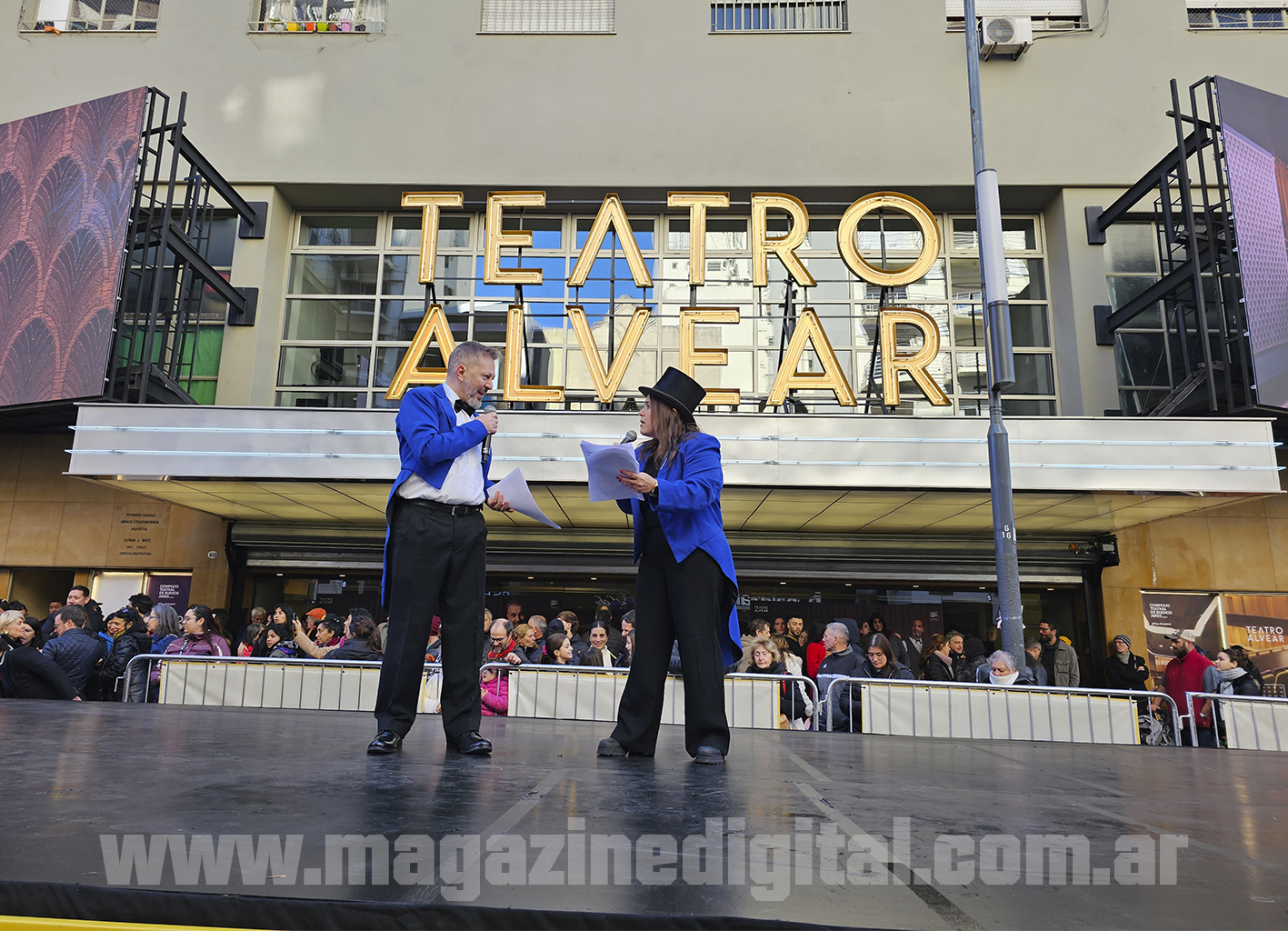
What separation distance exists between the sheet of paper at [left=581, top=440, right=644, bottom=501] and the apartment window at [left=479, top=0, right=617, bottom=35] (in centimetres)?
1579

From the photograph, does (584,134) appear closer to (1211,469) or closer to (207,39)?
(207,39)

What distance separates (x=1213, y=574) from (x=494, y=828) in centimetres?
1674

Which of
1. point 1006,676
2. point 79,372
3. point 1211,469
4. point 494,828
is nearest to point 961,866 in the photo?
point 494,828

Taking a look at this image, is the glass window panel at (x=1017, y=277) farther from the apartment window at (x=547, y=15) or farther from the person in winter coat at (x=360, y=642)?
the person in winter coat at (x=360, y=642)

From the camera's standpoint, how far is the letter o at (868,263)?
1430cm

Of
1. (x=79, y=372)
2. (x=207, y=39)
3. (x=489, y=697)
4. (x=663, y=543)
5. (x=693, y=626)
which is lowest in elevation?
(x=489, y=697)

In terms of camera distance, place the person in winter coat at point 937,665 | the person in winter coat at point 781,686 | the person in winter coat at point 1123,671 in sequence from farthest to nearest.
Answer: the person in winter coat at point 1123,671
the person in winter coat at point 937,665
the person in winter coat at point 781,686

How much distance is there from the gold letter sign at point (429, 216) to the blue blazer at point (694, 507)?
11.5 metres

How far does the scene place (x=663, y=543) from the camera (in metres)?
4.27

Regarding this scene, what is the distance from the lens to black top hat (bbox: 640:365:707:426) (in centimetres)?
438

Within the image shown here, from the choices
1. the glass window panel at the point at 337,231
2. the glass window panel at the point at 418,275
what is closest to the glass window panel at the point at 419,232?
the glass window panel at the point at 418,275

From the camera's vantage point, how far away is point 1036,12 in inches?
674

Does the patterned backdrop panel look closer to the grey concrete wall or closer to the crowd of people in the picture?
the grey concrete wall

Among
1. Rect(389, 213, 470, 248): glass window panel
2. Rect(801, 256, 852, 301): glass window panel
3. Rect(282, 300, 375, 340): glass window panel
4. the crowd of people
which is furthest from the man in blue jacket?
Rect(389, 213, 470, 248): glass window panel
